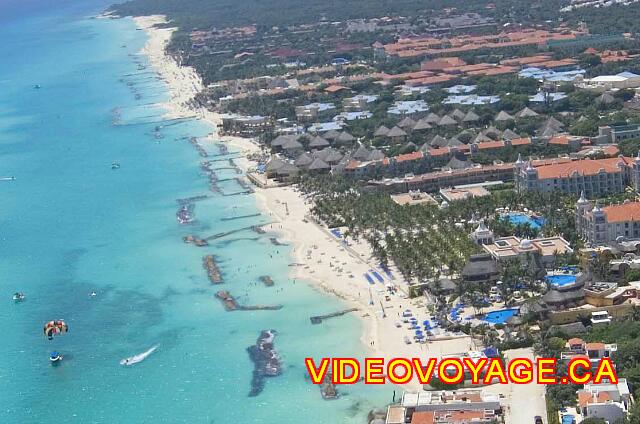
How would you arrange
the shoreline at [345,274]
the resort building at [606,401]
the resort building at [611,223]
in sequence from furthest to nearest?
1. the resort building at [611,223]
2. the shoreline at [345,274]
3. the resort building at [606,401]

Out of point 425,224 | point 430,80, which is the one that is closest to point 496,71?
point 430,80

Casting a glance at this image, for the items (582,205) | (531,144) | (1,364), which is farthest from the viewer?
(531,144)

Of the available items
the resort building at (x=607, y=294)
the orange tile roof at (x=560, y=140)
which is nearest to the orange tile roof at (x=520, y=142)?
the orange tile roof at (x=560, y=140)

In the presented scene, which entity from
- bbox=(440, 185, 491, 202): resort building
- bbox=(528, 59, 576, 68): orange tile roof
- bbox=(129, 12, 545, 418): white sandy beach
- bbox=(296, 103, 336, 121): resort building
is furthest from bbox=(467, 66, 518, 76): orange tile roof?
bbox=(440, 185, 491, 202): resort building

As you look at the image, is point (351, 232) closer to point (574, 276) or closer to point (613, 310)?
point (574, 276)

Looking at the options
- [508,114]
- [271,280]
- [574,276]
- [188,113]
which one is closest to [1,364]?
[271,280]

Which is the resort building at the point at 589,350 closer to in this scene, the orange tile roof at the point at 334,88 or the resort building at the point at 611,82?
the resort building at the point at 611,82
